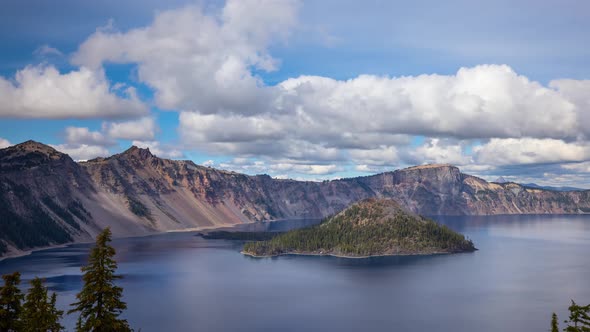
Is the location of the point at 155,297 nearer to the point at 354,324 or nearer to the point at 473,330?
the point at 354,324

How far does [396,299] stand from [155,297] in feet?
241

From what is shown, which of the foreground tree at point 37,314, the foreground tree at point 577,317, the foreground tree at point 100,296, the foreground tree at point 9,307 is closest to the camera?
the foreground tree at point 577,317

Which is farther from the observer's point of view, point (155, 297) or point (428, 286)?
point (428, 286)

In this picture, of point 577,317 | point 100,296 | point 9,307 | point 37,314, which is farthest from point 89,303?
point 577,317

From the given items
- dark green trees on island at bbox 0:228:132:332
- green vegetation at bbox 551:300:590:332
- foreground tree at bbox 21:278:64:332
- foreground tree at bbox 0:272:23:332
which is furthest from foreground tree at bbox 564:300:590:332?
foreground tree at bbox 0:272:23:332

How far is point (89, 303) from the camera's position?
42.3 meters

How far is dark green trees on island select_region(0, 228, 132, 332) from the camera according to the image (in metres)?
41.9

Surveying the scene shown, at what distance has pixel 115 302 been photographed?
42.0 m

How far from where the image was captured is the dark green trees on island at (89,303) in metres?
41.9

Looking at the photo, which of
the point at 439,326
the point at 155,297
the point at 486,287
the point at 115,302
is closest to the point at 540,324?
the point at 439,326

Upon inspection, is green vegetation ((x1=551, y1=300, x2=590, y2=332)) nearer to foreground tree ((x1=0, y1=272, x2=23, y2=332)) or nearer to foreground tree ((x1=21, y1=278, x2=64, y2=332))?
foreground tree ((x1=21, y1=278, x2=64, y2=332))

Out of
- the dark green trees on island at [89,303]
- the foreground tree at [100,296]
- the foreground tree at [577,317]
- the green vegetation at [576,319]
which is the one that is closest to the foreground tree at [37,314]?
the dark green trees on island at [89,303]

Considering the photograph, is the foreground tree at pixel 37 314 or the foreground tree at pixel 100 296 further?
the foreground tree at pixel 37 314

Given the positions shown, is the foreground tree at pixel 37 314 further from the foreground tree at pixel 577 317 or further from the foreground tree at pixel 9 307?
Result: the foreground tree at pixel 577 317
